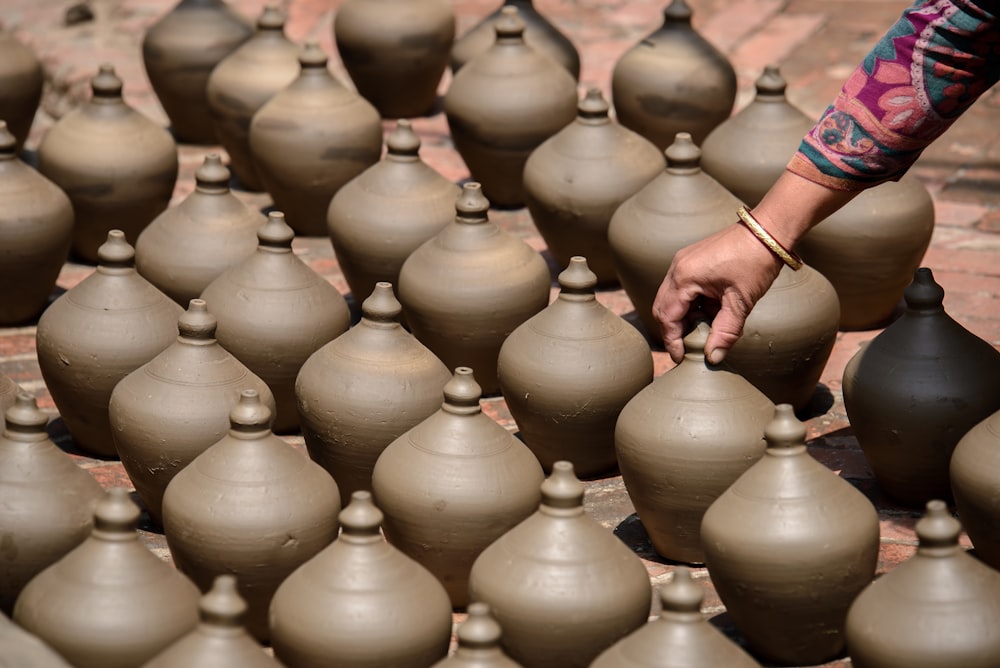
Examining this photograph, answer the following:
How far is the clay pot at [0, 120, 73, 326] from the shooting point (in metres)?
4.92

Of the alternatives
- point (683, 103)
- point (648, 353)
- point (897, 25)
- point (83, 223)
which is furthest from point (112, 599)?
point (683, 103)

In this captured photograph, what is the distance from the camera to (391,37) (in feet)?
22.2

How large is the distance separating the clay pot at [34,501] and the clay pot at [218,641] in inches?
25.1

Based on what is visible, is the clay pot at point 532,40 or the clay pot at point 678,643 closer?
the clay pot at point 678,643

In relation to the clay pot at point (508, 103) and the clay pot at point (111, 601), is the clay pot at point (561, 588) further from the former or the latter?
the clay pot at point (508, 103)

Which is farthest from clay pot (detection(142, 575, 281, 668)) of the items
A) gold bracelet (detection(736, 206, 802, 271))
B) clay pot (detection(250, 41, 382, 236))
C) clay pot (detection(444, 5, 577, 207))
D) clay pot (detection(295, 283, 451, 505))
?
clay pot (detection(444, 5, 577, 207))

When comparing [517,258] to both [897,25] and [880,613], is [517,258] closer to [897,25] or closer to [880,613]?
[897,25]

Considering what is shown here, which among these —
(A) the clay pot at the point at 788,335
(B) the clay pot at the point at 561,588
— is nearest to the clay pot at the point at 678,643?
(B) the clay pot at the point at 561,588

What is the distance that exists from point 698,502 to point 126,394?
135 cm

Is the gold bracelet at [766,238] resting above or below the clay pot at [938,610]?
above

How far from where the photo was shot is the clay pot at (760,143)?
518cm

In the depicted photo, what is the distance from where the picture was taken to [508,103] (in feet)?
19.2

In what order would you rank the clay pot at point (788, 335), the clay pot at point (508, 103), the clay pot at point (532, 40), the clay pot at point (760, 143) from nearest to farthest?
the clay pot at point (788, 335) → the clay pot at point (760, 143) → the clay pot at point (508, 103) → the clay pot at point (532, 40)

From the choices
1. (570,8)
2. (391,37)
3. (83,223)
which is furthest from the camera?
(570,8)
